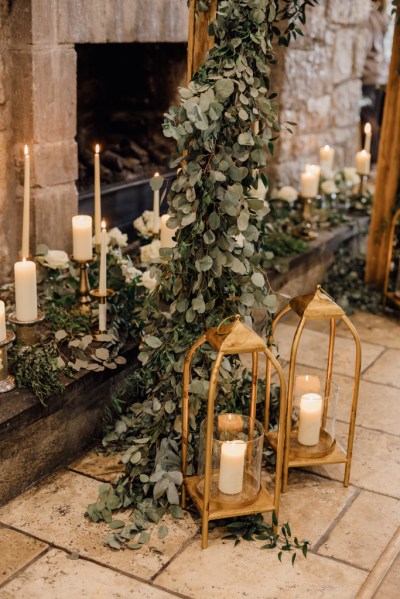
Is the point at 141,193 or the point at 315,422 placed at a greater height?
the point at 141,193

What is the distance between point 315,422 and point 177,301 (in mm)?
612

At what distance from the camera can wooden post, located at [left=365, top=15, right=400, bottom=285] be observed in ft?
13.6

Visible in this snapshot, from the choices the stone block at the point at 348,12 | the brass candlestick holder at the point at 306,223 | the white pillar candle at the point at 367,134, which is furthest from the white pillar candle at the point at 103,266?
the stone block at the point at 348,12

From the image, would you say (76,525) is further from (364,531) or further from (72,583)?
(364,531)

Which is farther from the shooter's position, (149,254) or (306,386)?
(149,254)

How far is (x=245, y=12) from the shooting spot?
2.33 m

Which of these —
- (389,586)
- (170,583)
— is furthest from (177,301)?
(389,586)

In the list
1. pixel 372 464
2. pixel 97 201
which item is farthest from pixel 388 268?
pixel 97 201

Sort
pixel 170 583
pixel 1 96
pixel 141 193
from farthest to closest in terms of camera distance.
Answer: pixel 141 193, pixel 1 96, pixel 170 583

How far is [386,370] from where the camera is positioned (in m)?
3.67

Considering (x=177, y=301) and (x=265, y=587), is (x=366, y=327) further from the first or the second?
(x=265, y=587)

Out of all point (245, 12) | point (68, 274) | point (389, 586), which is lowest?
point (389, 586)

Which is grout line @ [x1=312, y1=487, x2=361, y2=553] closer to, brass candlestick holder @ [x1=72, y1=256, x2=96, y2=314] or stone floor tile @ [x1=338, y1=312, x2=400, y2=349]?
brass candlestick holder @ [x1=72, y1=256, x2=96, y2=314]

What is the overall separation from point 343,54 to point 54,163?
2.52m
